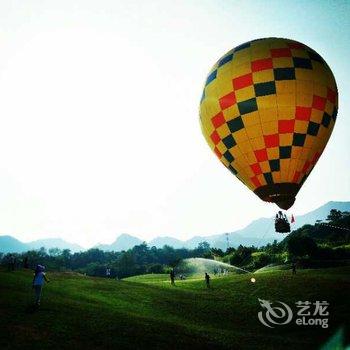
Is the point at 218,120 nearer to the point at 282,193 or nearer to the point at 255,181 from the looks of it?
the point at 255,181

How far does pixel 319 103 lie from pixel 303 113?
1395 millimetres

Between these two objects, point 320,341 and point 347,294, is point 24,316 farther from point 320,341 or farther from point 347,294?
point 347,294

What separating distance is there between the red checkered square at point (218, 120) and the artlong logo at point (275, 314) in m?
14.3

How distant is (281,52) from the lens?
2153 centimetres

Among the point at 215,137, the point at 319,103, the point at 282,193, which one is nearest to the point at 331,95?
the point at 319,103

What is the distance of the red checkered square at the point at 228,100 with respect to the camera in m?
21.8

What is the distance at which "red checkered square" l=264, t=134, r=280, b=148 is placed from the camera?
837 inches

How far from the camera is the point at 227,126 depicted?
73.5 feet

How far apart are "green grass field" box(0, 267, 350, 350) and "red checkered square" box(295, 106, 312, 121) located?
1290cm

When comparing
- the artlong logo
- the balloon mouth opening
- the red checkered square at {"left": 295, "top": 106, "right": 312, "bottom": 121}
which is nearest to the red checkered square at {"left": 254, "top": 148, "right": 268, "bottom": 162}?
the balloon mouth opening

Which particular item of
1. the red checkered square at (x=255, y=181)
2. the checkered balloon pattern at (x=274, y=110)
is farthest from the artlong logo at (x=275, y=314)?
the red checkered square at (x=255, y=181)

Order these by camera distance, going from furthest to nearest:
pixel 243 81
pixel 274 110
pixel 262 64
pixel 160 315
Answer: pixel 160 315 → pixel 243 81 → pixel 262 64 → pixel 274 110

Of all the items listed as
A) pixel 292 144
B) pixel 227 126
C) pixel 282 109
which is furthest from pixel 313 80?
pixel 227 126

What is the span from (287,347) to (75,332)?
11.1m
